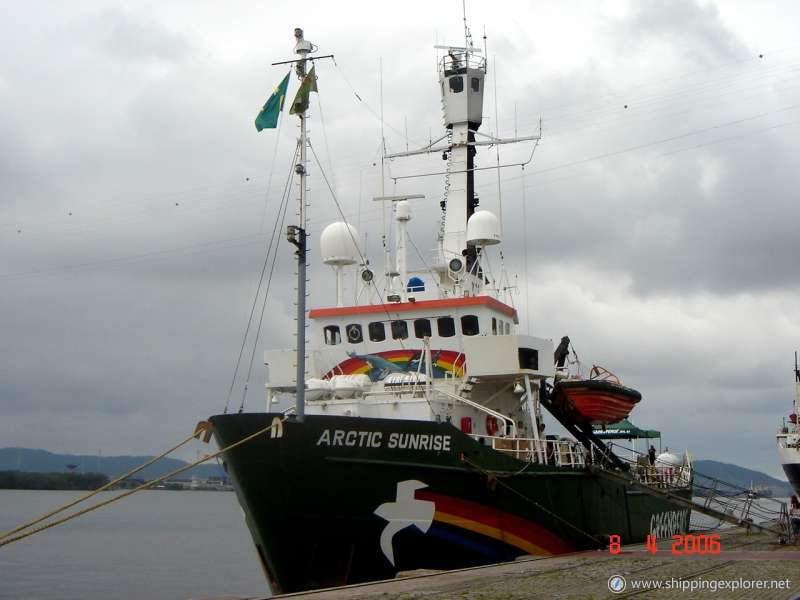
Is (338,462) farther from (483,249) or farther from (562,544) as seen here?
(483,249)

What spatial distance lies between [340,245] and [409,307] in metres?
2.67

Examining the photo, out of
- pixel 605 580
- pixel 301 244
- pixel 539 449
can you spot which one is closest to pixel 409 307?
pixel 539 449

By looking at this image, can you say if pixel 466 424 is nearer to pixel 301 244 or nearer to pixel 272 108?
pixel 301 244

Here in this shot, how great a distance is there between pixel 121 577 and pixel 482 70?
20979 millimetres

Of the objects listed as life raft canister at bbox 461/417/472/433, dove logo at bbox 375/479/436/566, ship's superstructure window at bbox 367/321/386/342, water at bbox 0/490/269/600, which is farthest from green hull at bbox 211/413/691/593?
water at bbox 0/490/269/600

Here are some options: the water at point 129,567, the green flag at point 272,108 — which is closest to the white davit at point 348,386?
the green flag at point 272,108

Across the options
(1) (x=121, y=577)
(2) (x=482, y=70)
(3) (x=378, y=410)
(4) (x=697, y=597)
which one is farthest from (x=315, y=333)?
(1) (x=121, y=577)

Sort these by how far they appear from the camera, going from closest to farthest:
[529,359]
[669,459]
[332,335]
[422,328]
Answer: [529,359] → [422,328] → [332,335] → [669,459]

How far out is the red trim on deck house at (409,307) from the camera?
22266mm

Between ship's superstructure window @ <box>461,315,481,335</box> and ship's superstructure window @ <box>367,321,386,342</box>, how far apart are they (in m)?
1.88

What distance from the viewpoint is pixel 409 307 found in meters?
→ 22.6

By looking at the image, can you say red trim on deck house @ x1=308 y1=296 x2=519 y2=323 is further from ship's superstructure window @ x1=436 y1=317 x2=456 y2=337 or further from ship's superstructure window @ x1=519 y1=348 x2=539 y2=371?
ship's superstructure window @ x1=519 y1=348 x2=539 y2=371

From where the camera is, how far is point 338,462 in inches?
642

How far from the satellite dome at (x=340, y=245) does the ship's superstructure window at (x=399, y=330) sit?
2360mm
